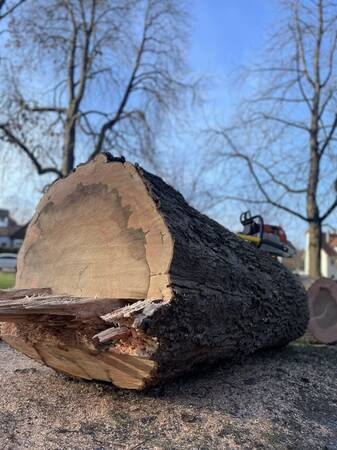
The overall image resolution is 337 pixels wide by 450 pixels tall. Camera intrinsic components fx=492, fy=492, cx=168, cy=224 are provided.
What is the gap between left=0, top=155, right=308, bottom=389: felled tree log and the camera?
8.70 ft

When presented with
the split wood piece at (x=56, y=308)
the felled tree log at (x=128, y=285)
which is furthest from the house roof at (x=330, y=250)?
the split wood piece at (x=56, y=308)

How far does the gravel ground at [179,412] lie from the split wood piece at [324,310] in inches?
81.1

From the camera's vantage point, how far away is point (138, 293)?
2.87m

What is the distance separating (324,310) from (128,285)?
3931 millimetres

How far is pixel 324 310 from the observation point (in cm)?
612

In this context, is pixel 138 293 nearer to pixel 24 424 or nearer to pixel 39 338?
pixel 39 338

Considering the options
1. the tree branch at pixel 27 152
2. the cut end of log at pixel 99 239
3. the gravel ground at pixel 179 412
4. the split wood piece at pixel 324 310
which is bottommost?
the gravel ground at pixel 179 412

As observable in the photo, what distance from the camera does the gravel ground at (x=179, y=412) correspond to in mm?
2500

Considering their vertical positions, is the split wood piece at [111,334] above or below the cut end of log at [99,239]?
below

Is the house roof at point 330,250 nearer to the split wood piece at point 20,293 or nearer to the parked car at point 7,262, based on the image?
the parked car at point 7,262

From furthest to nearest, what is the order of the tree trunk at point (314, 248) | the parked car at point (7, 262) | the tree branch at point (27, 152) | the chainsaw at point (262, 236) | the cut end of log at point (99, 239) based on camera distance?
the parked car at point (7, 262)
the tree branch at point (27, 152)
the tree trunk at point (314, 248)
the chainsaw at point (262, 236)
the cut end of log at point (99, 239)

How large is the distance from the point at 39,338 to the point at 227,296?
1.22m

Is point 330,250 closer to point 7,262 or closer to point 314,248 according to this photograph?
point 7,262

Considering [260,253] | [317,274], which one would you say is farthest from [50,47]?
[260,253]
